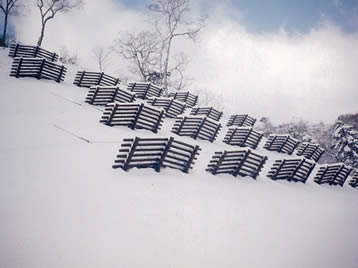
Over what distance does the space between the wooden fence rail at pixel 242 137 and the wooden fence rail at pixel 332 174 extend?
16.2 ft

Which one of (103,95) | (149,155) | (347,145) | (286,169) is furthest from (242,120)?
(347,145)

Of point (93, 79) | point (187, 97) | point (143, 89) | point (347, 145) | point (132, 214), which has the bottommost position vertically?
point (132, 214)

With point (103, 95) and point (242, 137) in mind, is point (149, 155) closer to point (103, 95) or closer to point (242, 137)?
point (103, 95)

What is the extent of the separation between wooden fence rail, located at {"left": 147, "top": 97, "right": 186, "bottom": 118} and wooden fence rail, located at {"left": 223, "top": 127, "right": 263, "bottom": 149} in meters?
5.01

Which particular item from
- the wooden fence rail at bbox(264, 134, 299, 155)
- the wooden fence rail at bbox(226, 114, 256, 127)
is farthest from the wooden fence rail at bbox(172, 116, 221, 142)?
the wooden fence rail at bbox(226, 114, 256, 127)

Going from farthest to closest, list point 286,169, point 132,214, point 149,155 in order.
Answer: point 286,169, point 149,155, point 132,214

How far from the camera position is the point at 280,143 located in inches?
793

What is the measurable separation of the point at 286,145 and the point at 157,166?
15.9 metres

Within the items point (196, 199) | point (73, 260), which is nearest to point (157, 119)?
point (196, 199)

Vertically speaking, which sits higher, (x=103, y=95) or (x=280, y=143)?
(x=280, y=143)

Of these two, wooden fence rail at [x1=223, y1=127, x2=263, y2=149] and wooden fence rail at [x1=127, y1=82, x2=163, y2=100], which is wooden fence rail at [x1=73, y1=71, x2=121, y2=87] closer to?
wooden fence rail at [x1=127, y1=82, x2=163, y2=100]

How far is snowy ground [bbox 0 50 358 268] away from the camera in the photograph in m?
4.17

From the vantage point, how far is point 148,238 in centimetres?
479

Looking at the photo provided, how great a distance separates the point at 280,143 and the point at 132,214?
58.8ft
